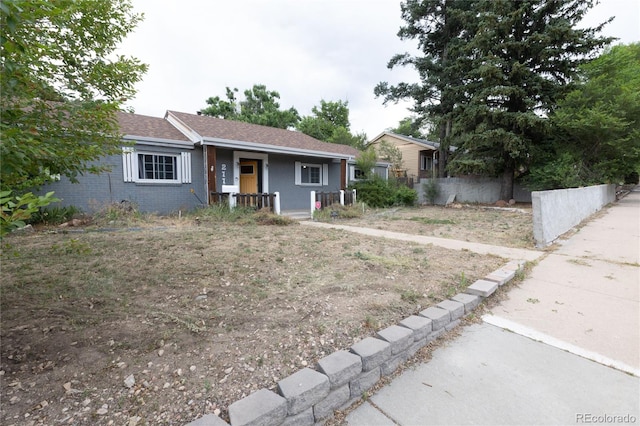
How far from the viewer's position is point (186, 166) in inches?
379

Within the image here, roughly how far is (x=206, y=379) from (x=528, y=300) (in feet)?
10.7

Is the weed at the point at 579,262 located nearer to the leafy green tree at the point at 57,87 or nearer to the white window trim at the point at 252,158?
the leafy green tree at the point at 57,87

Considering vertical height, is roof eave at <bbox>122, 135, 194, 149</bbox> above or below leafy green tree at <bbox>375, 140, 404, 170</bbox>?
below

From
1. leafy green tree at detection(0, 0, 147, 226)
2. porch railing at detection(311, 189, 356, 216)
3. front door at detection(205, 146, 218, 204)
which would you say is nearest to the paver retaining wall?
leafy green tree at detection(0, 0, 147, 226)

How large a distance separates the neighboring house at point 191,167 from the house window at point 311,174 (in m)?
0.04

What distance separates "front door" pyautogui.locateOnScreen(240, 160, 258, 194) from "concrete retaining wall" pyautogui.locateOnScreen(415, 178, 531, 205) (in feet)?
34.2

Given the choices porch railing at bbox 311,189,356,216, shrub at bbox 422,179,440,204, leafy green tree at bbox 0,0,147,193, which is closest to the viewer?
leafy green tree at bbox 0,0,147,193

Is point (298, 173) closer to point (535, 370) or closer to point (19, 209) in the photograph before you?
point (535, 370)

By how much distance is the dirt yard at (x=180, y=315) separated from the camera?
167cm

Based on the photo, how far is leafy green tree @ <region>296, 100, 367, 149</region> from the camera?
24070mm

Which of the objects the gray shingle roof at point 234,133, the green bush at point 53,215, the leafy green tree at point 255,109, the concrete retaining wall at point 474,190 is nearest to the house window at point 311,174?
the gray shingle roof at point 234,133

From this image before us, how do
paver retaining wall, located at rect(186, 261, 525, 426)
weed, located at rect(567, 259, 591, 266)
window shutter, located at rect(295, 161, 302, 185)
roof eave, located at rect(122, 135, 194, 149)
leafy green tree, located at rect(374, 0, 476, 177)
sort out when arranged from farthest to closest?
leafy green tree, located at rect(374, 0, 476, 177) → window shutter, located at rect(295, 161, 302, 185) → roof eave, located at rect(122, 135, 194, 149) → weed, located at rect(567, 259, 591, 266) → paver retaining wall, located at rect(186, 261, 525, 426)

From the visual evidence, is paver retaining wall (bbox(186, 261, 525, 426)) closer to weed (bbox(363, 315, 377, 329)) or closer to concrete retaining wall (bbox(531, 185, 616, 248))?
weed (bbox(363, 315, 377, 329))

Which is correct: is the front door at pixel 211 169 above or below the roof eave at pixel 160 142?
below
